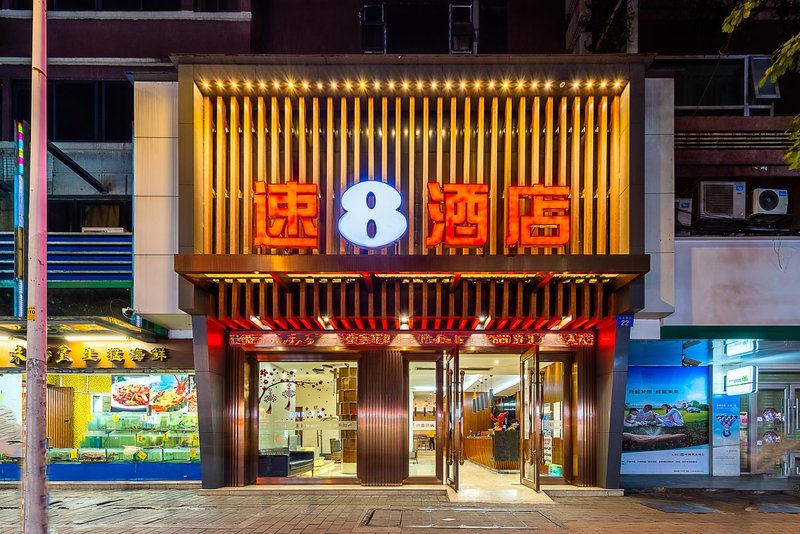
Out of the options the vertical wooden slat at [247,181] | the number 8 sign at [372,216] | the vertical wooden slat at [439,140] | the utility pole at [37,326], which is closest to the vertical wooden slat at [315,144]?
the number 8 sign at [372,216]

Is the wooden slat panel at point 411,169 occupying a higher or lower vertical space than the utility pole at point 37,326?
higher

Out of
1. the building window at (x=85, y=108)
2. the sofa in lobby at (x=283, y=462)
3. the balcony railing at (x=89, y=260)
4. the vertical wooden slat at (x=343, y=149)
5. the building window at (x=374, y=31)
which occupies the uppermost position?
the building window at (x=374, y=31)

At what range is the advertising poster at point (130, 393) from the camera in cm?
1555

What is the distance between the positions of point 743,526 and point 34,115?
12.2 meters

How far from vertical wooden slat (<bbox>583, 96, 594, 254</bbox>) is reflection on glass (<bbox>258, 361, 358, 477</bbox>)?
19.4 feet

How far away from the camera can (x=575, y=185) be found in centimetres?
1307

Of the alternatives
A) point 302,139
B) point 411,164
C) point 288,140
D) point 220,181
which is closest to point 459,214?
point 411,164

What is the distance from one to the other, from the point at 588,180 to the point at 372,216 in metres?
4.39

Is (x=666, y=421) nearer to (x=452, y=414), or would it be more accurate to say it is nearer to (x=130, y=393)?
(x=452, y=414)

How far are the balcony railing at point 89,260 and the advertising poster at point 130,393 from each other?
2.53 m

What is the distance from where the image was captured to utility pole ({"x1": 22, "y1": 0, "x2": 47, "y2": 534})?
7.68 metres

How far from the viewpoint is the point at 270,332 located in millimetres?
14609

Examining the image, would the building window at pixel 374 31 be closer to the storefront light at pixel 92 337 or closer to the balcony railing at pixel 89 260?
the balcony railing at pixel 89 260

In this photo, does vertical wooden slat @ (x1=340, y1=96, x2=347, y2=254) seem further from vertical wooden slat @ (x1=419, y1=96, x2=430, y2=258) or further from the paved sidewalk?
the paved sidewalk
